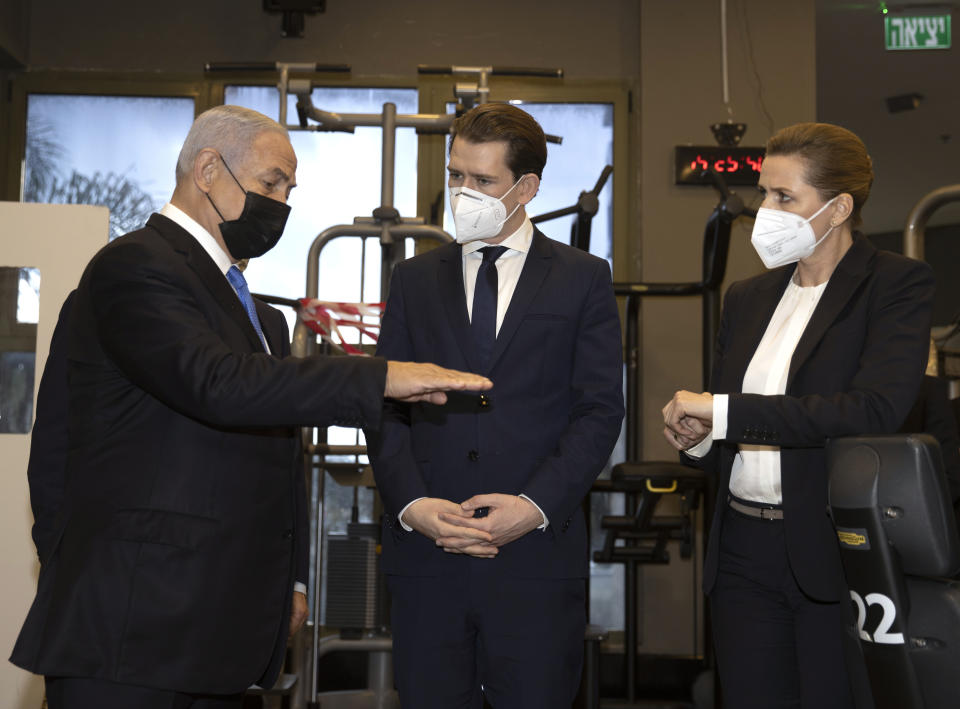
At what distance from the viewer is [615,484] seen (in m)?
3.73

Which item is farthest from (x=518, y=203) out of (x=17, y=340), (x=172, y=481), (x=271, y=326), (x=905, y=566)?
(x=17, y=340)

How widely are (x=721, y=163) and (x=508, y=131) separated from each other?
10.0 feet

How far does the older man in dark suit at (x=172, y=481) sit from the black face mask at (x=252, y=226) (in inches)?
4.8

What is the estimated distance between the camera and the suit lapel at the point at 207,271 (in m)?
1.70

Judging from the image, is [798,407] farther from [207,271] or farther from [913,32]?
[913,32]

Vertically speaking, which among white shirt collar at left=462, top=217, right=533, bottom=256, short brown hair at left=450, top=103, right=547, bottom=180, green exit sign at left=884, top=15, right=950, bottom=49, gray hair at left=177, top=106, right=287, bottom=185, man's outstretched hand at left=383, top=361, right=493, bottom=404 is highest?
green exit sign at left=884, top=15, right=950, bottom=49

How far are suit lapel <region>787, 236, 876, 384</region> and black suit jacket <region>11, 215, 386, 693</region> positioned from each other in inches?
35.7

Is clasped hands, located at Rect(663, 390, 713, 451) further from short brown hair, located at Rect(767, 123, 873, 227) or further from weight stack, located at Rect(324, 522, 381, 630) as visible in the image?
weight stack, located at Rect(324, 522, 381, 630)

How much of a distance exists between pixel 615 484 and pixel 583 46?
8.81 ft

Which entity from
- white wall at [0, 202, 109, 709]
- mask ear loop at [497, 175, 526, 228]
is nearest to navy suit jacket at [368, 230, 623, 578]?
mask ear loop at [497, 175, 526, 228]

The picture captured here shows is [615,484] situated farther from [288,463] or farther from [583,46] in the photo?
[583,46]

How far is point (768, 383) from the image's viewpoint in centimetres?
206

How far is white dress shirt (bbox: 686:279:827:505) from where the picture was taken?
196cm

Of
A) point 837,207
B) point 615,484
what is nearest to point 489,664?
point 837,207
